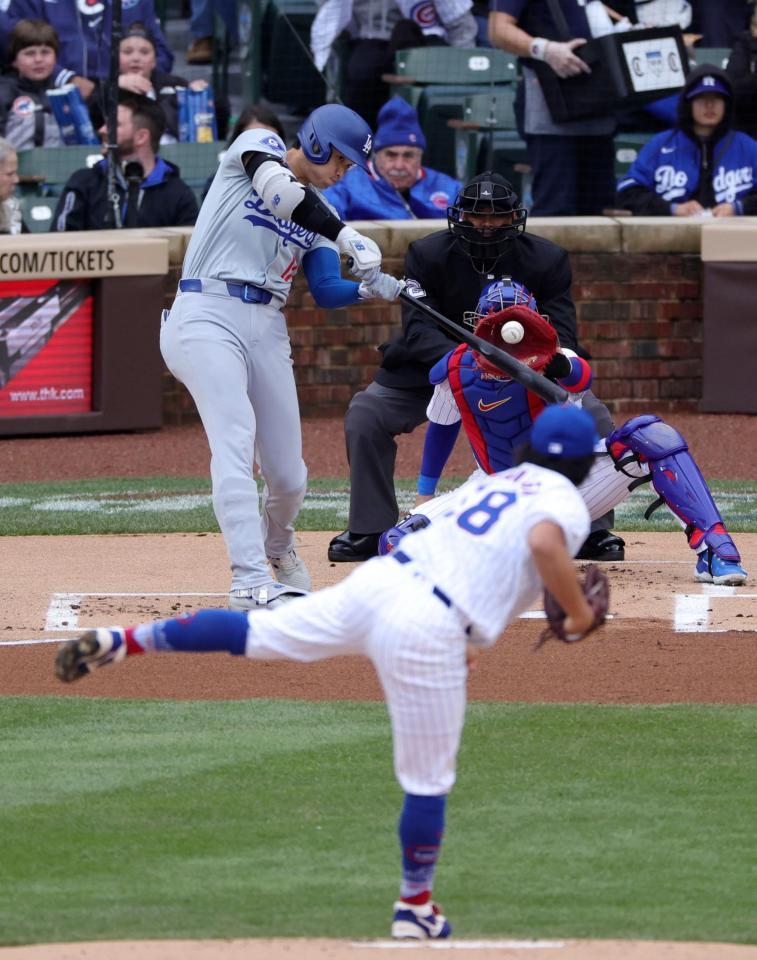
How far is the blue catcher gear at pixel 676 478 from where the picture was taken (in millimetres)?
7887

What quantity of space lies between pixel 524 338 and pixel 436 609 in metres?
3.55

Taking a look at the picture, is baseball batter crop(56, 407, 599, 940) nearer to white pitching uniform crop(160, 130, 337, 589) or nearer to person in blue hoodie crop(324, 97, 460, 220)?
white pitching uniform crop(160, 130, 337, 589)

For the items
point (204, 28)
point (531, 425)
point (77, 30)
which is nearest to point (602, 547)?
point (531, 425)

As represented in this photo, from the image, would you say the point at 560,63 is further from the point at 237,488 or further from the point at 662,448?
the point at 237,488

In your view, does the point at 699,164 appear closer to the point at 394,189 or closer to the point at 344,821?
the point at 394,189

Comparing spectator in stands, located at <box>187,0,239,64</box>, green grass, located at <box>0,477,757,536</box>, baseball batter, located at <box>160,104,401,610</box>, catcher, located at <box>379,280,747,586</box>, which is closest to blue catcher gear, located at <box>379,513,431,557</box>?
catcher, located at <box>379,280,747,586</box>

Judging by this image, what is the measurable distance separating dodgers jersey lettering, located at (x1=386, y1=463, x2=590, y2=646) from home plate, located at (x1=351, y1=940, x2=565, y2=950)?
674mm

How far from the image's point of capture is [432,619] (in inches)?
160

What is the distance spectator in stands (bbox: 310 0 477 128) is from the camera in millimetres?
13859

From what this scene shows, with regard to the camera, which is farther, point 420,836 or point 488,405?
point 488,405

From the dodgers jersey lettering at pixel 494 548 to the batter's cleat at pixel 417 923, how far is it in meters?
0.62

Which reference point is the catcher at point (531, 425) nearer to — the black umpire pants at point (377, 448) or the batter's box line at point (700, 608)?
the batter's box line at point (700, 608)

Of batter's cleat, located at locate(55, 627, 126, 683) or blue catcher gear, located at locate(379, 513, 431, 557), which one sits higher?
batter's cleat, located at locate(55, 627, 126, 683)

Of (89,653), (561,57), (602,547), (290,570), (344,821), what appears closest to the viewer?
(89,653)
